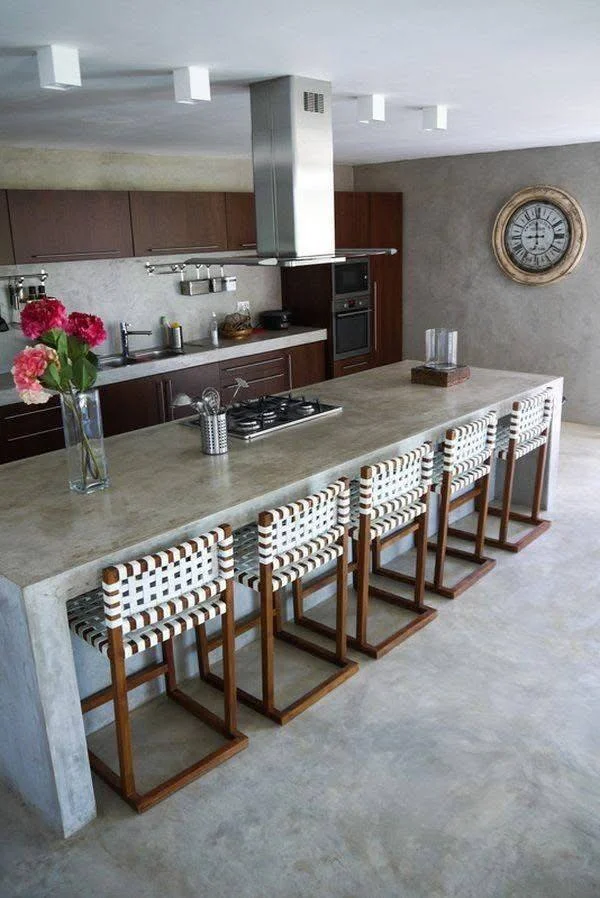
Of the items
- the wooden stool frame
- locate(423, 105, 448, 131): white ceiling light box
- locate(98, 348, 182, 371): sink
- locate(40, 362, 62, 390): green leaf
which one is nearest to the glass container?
the wooden stool frame

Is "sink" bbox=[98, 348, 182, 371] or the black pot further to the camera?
the black pot

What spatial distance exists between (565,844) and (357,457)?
163 centimetres

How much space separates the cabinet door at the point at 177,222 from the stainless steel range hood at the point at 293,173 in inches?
78.9

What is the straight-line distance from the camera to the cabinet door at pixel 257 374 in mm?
5887

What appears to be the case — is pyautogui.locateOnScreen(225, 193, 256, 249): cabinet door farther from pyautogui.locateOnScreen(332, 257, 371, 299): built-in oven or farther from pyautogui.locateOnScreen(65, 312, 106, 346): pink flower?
pyautogui.locateOnScreen(65, 312, 106, 346): pink flower

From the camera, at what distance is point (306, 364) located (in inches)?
255

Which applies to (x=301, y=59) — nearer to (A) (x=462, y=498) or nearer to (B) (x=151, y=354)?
(A) (x=462, y=498)

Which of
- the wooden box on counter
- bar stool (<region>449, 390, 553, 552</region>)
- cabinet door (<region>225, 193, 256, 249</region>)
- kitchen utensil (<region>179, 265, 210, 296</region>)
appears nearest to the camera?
bar stool (<region>449, 390, 553, 552</region>)

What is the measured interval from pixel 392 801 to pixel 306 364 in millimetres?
4439

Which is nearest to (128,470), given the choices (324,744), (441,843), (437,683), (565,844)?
(324,744)

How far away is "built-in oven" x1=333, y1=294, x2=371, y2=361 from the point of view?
21.6ft

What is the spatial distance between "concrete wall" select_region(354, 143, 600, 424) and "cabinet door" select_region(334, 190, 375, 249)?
0.56 m

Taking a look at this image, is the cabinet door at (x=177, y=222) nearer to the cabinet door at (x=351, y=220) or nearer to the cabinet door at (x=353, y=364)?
the cabinet door at (x=351, y=220)

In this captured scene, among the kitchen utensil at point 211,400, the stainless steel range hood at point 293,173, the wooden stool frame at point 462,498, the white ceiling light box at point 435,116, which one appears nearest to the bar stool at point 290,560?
the kitchen utensil at point 211,400
